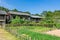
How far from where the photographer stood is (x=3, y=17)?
5722 cm

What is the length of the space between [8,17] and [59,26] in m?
22.6

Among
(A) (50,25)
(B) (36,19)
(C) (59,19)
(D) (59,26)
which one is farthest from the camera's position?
(B) (36,19)

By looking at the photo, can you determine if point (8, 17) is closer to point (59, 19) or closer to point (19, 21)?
point (19, 21)

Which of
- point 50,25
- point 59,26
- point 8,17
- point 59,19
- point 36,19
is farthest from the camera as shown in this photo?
point 36,19

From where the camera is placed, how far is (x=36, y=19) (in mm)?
80375

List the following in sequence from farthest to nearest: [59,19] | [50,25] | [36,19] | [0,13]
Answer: [36,19] → [59,19] → [0,13] → [50,25]

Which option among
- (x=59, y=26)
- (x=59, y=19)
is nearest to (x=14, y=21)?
(x=59, y=26)

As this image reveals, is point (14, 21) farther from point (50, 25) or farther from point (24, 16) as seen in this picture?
point (24, 16)

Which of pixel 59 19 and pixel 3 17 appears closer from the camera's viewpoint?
pixel 3 17

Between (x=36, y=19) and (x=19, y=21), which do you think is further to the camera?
(x=36, y=19)

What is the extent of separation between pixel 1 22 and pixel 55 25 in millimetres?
16150

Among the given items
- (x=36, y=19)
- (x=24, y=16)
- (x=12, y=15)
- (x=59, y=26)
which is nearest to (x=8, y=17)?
(x=12, y=15)

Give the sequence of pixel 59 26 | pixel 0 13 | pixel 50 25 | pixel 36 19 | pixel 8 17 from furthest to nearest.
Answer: pixel 36 19, pixel 8 17, pixel 0 13, pixel 50 25, pixel 59 26

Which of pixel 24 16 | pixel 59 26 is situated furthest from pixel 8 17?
pixel 59 26
